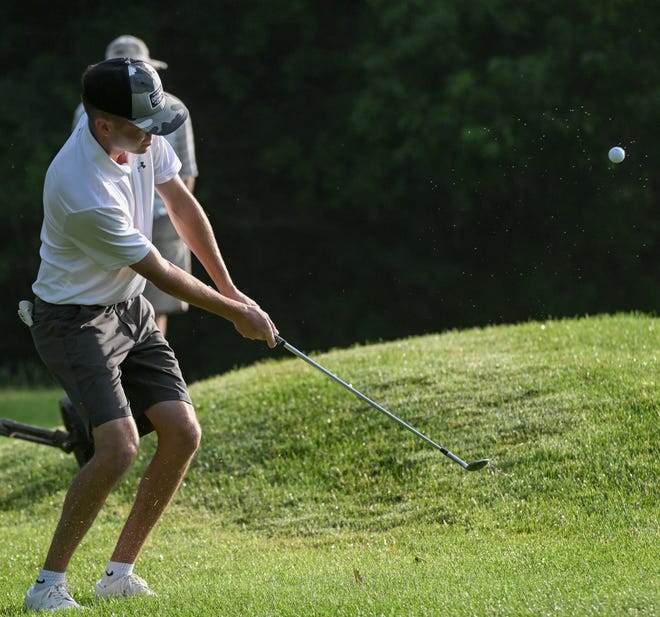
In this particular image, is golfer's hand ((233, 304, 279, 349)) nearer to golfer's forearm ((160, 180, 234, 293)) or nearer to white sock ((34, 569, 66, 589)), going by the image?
golfer's forearm ((160, 180, 234, 293))

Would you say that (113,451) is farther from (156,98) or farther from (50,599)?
(156,98)

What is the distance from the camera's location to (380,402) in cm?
710

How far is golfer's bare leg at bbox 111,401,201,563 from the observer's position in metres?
4.44

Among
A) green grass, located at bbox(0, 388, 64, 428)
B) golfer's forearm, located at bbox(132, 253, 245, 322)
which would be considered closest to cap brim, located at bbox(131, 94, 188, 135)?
golfer's forearm, located at bbox(132, 253, 245, 322)

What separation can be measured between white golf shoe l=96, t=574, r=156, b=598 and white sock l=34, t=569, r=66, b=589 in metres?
0.19

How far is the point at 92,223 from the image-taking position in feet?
13.5

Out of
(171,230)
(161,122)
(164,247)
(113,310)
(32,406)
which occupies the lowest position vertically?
(32,406)

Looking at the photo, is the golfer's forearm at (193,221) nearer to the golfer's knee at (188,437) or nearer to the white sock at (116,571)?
the golfer's knee at (188,437)

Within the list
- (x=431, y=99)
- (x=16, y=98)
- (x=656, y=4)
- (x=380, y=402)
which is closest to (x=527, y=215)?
(x=431, y=99)

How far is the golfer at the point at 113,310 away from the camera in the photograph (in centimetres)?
416

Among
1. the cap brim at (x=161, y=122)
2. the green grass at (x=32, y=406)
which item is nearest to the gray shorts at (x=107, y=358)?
the cap brim at (x=161, y=122)

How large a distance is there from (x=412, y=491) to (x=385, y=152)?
42.5 feet

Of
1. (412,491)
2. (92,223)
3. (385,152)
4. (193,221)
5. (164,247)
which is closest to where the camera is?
(92,223)

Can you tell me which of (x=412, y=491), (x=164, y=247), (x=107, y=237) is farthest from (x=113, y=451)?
(x=164, y=247)
